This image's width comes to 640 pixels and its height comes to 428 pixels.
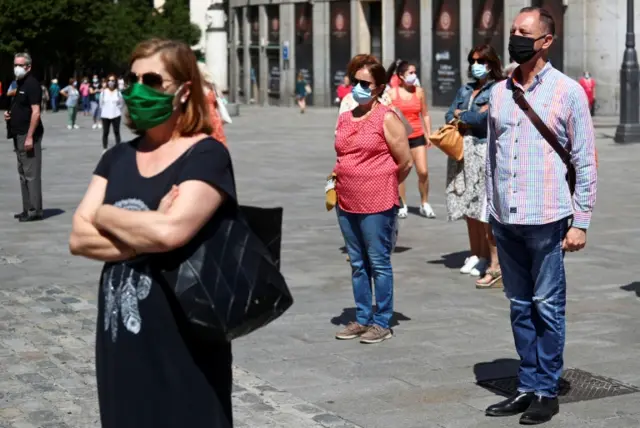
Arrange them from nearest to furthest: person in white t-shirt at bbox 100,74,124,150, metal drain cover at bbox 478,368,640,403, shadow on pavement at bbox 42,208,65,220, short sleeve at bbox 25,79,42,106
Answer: metal drain cover at bbox 478,368,640,403
short sleeve at bbox 25,79,42,106
shadow on pavement at bbox 42,208,65,220
person in white t-shirt at bbox 100,74,124,150

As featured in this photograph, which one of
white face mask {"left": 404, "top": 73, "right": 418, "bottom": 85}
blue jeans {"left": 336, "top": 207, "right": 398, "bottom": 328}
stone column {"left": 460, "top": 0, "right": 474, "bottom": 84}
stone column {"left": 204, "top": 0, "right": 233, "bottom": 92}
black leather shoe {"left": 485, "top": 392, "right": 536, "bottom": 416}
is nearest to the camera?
black leather shoe {"left": 485, "top": 392, "right": 536, "bottom": 416}

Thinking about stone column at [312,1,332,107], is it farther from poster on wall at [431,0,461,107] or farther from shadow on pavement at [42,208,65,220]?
shadow on pavement at [42,208,65,220]

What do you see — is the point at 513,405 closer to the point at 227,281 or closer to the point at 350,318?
the point at 350,318

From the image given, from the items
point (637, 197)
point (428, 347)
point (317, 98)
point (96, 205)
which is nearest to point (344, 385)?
point (428, 347)

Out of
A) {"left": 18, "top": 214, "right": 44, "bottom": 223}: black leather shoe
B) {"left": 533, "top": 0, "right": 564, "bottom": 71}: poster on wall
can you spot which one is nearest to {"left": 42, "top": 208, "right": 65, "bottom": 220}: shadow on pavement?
{"left": 18, "top": 214, "right": 44, "bottom": 223}: black leather shoe

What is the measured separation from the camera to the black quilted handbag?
368 cm

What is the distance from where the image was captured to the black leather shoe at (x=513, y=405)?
6535 mm

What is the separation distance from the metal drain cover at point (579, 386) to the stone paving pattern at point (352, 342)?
0.09m

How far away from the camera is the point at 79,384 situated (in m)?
7.34

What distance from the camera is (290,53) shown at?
60.5 meters

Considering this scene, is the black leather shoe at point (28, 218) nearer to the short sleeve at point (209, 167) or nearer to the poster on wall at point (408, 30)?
the short sleeve at point (209, 167)

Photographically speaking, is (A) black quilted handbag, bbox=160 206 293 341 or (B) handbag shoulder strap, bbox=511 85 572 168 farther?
(B) handbag shoulder strap, bbox=511 85 572 168

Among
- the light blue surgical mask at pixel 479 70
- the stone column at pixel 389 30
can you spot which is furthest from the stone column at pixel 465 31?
the light blue surgical mask at pixel 479 70

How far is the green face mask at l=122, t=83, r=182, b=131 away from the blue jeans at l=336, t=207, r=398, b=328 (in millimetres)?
4529
